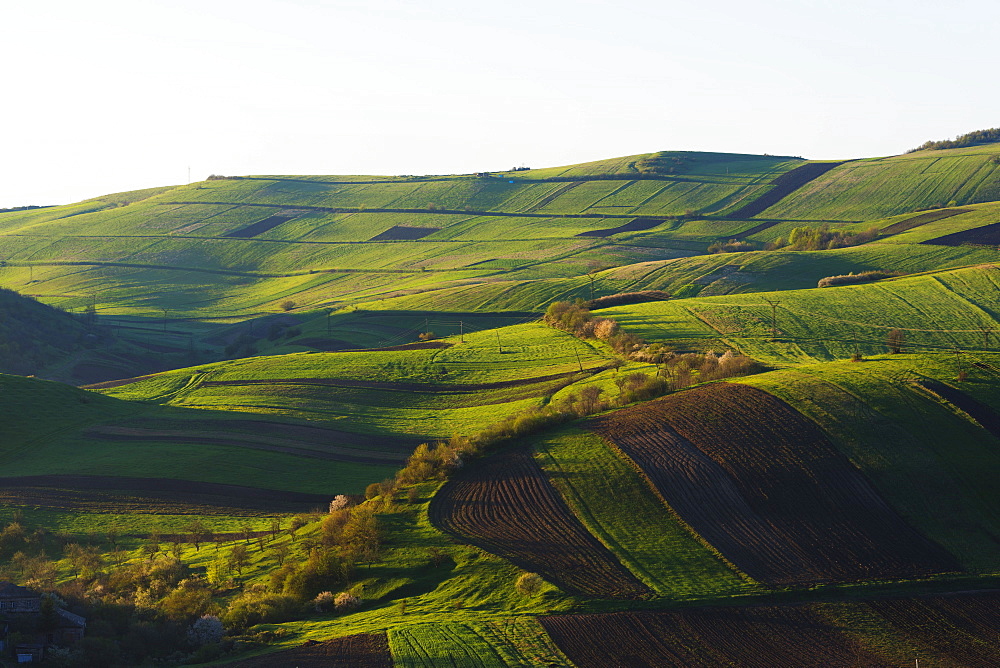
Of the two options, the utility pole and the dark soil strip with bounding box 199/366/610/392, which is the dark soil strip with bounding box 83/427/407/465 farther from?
the utility pole

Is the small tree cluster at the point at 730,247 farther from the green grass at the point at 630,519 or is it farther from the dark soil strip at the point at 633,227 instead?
the green grass at the point at 630,519

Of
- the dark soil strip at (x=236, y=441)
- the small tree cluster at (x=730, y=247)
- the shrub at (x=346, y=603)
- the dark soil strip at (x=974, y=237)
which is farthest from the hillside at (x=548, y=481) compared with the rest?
the small tree cluster at (x=730, y=247)

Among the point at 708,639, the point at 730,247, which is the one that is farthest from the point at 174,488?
the point at 730,247

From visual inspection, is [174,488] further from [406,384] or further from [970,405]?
[970,405]

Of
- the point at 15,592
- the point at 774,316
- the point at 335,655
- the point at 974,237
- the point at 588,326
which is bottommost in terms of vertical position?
the point at 335,655

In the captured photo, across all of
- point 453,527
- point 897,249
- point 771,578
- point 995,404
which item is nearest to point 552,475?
point 453,527
